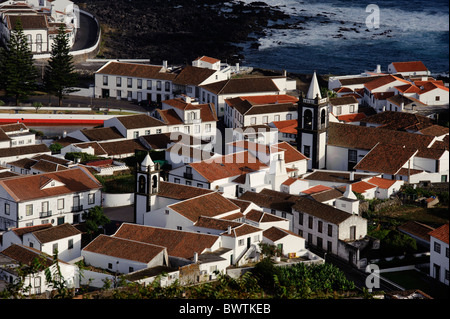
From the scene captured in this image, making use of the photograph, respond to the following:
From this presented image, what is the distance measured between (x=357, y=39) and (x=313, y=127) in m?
33.5

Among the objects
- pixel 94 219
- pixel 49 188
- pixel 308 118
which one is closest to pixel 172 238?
pixel 94 219

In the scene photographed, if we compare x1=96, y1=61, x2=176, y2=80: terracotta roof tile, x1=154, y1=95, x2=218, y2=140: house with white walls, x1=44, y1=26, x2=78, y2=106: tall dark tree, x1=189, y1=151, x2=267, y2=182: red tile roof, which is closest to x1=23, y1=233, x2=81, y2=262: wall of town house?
x1=189, y1=151, x2=267, y2=182: red tile roof

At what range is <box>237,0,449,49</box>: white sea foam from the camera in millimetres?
67188

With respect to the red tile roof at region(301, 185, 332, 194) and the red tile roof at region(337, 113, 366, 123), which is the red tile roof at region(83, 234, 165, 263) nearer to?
the red tile roof at region(301, 185, 332, 194)

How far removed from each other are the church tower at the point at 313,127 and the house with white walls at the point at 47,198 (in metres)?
11.1

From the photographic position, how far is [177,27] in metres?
79.8

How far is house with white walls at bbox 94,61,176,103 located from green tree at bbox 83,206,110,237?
71.5 feet

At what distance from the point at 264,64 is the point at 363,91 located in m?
13.2

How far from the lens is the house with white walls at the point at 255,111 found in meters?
49.4

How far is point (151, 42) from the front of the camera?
250 ft

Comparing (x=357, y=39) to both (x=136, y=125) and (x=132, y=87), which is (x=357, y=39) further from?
(x=136, y=125)

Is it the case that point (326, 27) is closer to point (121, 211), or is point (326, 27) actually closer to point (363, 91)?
point (363, 91)

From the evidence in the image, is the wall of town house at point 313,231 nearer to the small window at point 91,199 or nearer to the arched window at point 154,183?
the arched window at point 154,183

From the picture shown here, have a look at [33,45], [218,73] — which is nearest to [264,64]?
[218,73]
